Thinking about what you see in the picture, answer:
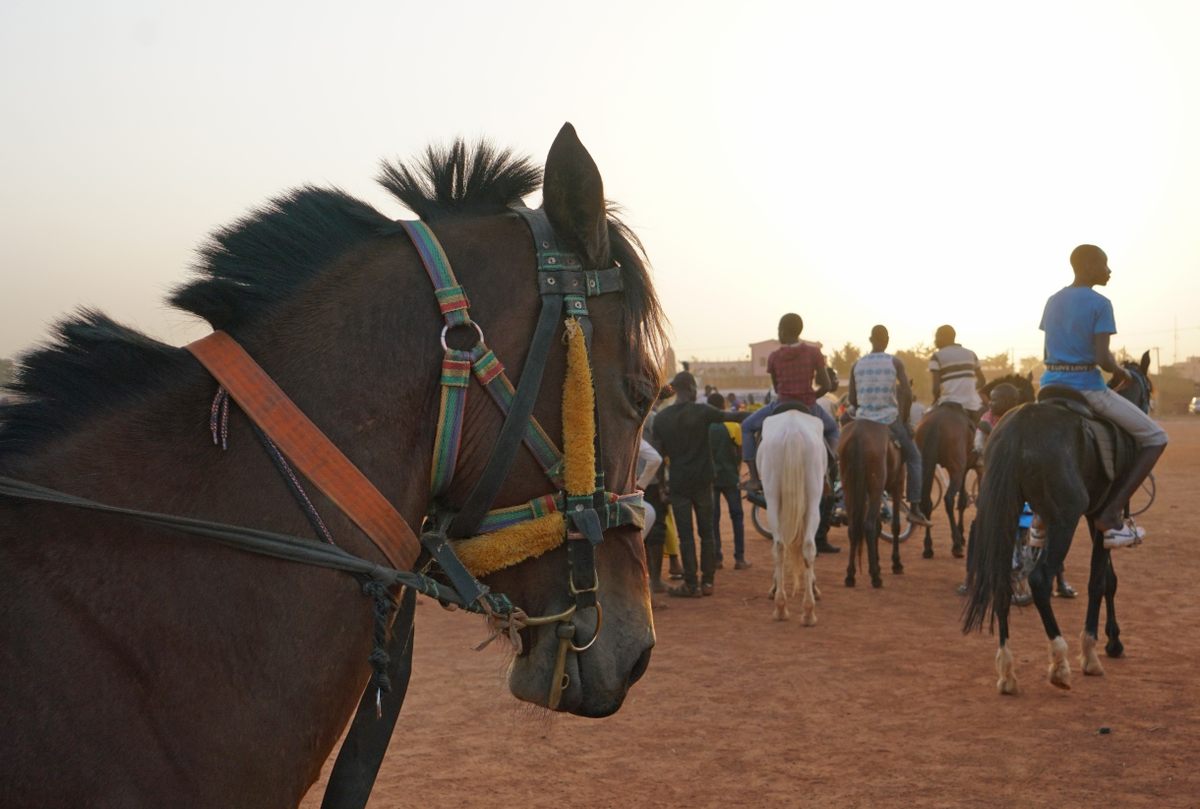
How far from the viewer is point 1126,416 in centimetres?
693

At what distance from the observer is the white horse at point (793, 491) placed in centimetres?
943

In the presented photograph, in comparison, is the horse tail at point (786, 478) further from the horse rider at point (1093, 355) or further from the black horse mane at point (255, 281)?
the black horse mane at point (255, 281)

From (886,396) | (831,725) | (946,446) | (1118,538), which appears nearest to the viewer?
(831,725)

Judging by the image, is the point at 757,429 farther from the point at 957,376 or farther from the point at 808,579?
the point at 957,376

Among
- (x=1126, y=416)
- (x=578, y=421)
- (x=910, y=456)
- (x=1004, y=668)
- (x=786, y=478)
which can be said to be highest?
(x=578, y=421)

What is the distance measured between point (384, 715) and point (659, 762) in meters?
3.99

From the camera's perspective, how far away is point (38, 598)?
56.7 inches

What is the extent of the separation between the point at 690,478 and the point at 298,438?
9.21 m

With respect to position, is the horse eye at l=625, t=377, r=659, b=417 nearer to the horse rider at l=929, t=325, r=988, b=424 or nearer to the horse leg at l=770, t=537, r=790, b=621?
the horse leg at l=770, t=537, r=790, b=621

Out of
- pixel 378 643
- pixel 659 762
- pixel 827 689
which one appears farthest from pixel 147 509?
pixel 827 689

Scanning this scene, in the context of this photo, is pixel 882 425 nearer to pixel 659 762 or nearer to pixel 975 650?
pixel 975 650

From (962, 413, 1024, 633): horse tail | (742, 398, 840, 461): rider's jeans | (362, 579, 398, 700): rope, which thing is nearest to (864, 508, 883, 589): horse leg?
(742, 398, 840, 461): rider's jeans

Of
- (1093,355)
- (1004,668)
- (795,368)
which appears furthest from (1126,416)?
(795,368)

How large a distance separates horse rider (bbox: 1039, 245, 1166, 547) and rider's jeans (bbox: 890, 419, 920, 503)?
4.57 meters
